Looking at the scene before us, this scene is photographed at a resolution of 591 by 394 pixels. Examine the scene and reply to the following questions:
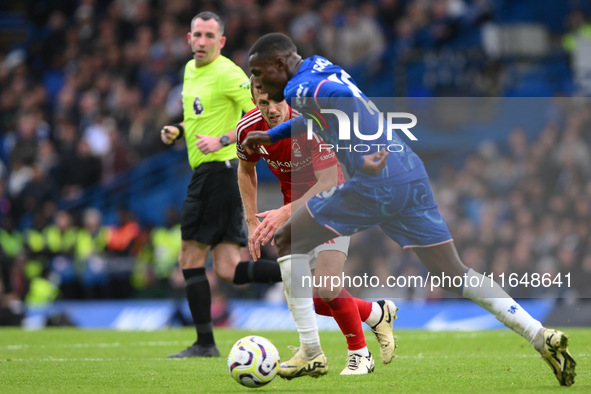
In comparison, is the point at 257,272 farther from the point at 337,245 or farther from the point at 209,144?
the point at 337,245

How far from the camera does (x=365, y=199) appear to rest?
609cm

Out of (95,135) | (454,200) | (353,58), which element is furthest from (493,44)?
(95,135)

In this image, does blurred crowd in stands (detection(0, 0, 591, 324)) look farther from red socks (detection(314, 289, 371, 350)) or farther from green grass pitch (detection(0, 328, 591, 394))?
red socks (detection(314, 289, 371, 350))

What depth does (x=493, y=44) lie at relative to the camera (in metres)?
17.6

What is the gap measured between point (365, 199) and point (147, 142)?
13013mm

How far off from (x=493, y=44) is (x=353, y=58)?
2706mm

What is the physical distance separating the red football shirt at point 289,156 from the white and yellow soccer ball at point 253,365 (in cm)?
137

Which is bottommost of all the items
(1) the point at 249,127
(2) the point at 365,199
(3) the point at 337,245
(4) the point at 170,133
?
(3) the point at 337,245

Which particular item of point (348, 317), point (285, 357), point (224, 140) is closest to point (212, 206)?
point (224, 140)

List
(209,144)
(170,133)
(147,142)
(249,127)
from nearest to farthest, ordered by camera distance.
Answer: (249,127)
(209,144)
(170,133)
(147,142)

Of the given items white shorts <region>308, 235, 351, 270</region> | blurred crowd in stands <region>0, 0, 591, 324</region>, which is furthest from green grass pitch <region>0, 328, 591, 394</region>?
blurred crowd in stands <region>0, 0, 591, 324</region>

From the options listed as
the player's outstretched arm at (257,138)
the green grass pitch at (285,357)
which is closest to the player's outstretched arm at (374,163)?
the player's outstretched arm at (257,138)

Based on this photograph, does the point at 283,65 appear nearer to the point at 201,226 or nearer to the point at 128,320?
the point at 201,226

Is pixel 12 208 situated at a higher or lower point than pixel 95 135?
lower
